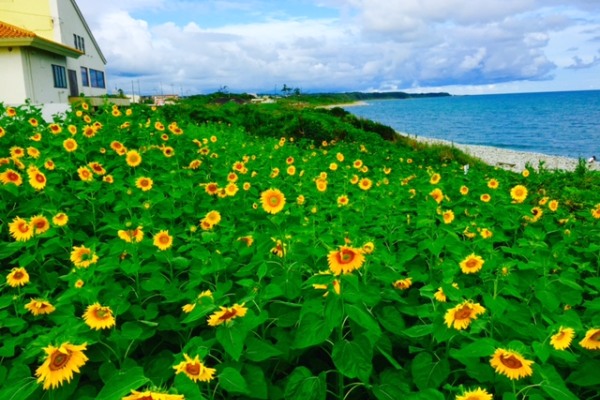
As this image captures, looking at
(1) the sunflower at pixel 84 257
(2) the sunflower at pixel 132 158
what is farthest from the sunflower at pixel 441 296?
(2) the sunflower at pixel 132 158

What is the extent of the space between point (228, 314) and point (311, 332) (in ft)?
1.07

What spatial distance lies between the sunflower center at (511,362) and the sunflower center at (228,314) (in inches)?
38.8

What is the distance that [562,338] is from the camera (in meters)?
1.69

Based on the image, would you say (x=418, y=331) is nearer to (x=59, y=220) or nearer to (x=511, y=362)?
(x=511, y=362)

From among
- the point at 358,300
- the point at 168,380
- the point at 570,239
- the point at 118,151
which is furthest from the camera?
the point at 118,151

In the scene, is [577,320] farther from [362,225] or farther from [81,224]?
[81,224]

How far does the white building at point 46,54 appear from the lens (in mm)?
17562

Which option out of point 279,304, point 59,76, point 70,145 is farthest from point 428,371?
point 59,76

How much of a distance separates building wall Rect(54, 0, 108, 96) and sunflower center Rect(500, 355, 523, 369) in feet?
79.8

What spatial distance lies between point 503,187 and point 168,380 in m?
4.63

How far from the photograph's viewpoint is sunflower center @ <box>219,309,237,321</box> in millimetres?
1626

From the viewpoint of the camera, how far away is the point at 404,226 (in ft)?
11.9

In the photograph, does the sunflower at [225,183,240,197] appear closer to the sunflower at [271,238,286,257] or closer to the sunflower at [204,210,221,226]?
the sunflower at [204,210,221,226]

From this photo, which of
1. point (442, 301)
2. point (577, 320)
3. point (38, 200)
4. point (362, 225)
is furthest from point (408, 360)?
point (38, 200)
